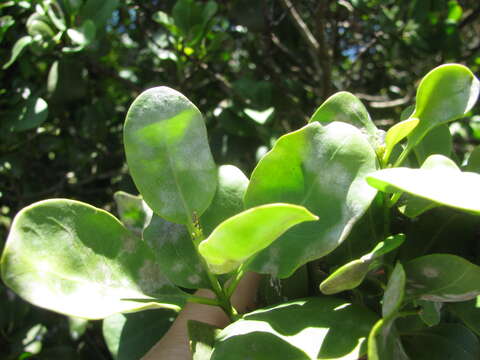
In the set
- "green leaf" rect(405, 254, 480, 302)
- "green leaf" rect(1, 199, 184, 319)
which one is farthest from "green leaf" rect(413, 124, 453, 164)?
"green leaf" rect(1, 199, 184, 319)

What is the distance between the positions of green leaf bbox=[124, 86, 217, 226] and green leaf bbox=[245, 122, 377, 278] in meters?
0.08

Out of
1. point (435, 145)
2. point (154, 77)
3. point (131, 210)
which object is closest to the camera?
point (435, 145)

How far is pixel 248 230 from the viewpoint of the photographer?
0.50 metres

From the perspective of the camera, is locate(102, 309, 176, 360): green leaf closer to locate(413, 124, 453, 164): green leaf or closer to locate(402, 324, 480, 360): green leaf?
locate(402, 324, 480, 360): green leaf

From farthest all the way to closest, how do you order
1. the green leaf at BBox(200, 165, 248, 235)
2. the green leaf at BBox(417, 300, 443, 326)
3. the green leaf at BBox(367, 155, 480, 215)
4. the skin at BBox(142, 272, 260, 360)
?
the skin at BBox(142, 272, 260, 360), the green leaf at BBox(200, 165, 248, 235), the green leaf at BBox(417, 300, 443, 326), the green leaf at BBox(367, 155, 480, 215)

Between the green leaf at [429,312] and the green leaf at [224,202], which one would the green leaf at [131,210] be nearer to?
the green leaf at [224,202]

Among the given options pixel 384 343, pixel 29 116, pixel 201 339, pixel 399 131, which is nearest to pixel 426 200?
pixel 399 131

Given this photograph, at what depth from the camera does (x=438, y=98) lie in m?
0.62

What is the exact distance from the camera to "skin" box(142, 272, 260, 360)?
0.80 meters

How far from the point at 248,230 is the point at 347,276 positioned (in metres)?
0.12

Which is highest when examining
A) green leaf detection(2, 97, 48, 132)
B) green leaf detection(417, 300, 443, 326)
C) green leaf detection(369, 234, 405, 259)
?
green leaf detection(2, 97, 48, 132)

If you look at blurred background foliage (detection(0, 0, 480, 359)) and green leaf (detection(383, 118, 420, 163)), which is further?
blurred background foliage (detection(0, 0, 480, 359))

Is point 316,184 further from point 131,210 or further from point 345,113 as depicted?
point 131,210

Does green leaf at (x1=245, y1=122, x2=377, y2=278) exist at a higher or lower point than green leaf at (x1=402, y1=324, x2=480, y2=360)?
higher
